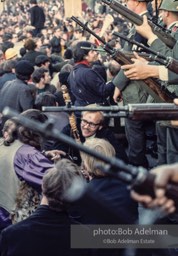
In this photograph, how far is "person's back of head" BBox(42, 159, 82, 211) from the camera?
12.2 feet

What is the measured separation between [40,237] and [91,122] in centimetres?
247

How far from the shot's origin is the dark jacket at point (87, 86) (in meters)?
7.70

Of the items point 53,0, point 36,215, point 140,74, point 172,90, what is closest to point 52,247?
point 36,215

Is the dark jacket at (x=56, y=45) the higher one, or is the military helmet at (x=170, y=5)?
the military helmet at (x=170, y=5)

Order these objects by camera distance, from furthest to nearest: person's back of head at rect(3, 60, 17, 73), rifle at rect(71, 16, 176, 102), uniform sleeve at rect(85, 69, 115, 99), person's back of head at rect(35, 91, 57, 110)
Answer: person's back of head at rect(3, 60, 17, 73) < uniform sleeve at rect(85, 69, 115, 99) < person's back of head at rect(35, 91, 57, 110) < rifle at rect(71, 16, 176, 102)

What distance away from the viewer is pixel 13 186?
502 cm

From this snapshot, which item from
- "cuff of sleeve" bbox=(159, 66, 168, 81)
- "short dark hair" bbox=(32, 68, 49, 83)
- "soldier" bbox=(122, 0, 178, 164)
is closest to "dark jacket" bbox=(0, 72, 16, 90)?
"short dark hair" bbox=(32, 68, 49, 83)

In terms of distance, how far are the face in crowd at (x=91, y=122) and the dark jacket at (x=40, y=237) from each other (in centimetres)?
234

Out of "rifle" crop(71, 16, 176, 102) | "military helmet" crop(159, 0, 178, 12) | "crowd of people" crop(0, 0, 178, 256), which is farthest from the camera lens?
"military helmet" crop(159, 0, 178, 12)

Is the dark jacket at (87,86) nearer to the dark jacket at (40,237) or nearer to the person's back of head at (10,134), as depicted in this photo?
the person's back of head at (10,134)

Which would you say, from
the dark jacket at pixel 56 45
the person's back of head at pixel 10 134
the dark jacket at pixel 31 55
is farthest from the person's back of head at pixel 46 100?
the dark jacket at pixel 56 45

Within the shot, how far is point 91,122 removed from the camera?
5996 millimetres

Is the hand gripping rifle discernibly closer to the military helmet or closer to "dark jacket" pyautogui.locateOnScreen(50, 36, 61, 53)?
the military helmet

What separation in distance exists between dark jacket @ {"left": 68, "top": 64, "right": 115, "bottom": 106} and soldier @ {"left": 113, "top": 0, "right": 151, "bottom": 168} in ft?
0.68
